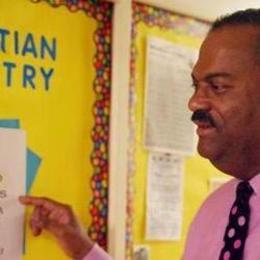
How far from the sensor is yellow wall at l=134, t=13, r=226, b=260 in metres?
1.41

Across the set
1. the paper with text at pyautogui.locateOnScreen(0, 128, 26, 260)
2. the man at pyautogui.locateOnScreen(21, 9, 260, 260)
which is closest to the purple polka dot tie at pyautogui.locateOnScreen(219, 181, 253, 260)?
the man at pyautogui.locateOnScreen(21, 9, 260, 260)

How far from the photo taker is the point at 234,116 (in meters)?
1.07

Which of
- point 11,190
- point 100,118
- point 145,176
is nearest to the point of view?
point 11,190

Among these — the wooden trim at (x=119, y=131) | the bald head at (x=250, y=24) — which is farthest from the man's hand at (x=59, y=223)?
the bald head at (x=250, y=24)

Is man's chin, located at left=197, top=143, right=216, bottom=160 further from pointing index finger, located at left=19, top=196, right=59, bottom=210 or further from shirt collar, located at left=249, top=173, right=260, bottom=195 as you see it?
pointing index finger, located at left=19, top=196, right=59, bottom=210

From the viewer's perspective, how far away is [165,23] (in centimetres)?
148

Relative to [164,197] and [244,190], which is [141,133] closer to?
[164,197]

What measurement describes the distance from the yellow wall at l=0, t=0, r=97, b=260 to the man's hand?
35 millimetres

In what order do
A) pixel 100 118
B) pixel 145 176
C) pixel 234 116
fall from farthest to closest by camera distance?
pixel 145 176
pixel 100 118
pixel 234 116

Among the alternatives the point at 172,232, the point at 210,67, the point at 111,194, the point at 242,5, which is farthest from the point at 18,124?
the point at 242,5

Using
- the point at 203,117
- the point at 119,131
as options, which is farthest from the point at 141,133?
the point at 203,117

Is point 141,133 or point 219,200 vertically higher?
point 141,133

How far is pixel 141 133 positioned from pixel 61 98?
242mm

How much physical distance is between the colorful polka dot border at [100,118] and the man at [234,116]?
28 cm
